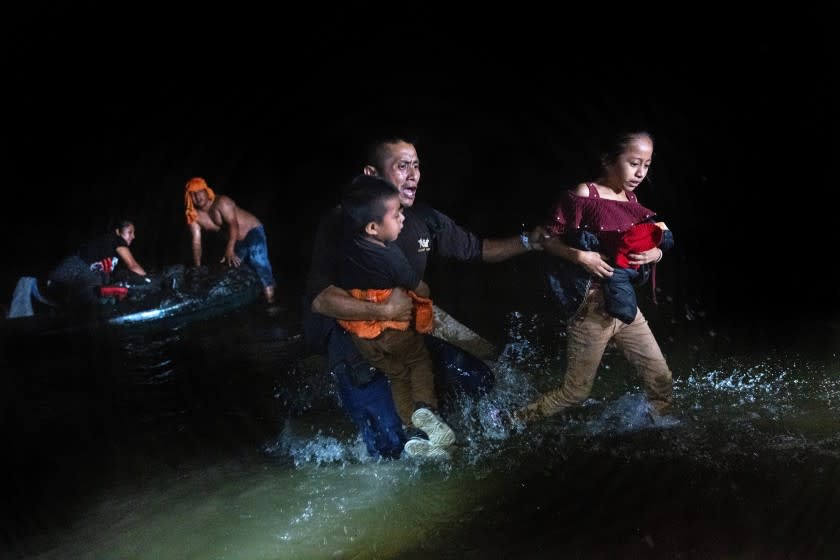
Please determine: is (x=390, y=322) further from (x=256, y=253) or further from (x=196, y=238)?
(x=196, y=238)

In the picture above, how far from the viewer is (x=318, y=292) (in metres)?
3.70

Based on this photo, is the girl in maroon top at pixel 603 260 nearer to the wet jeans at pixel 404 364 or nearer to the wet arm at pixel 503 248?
the wet arm at pixel 503 248

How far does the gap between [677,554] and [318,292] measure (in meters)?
2.13

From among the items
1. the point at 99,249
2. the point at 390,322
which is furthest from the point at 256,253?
the point at 390,322

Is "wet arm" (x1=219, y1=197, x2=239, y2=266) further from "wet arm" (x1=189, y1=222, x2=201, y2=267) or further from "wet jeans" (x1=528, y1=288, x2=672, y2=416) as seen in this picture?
"wet jeans" (x1=528, y1=288, x2=672, y2=416)

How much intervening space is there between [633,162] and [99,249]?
766cm

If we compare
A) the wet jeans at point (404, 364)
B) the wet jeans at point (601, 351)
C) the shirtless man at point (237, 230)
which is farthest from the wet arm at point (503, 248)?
the shirtless man at point (237, 230)

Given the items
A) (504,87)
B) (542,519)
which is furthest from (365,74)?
(542,519)

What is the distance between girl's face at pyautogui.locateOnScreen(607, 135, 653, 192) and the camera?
3.48m

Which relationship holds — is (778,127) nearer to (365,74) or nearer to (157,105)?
(365,74)

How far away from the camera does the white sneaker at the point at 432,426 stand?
143 inches

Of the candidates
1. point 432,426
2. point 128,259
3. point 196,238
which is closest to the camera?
point 432,426

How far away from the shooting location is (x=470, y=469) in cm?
378

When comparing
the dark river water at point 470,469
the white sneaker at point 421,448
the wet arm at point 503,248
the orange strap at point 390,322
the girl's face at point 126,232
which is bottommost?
the dark river water at point 470,469
